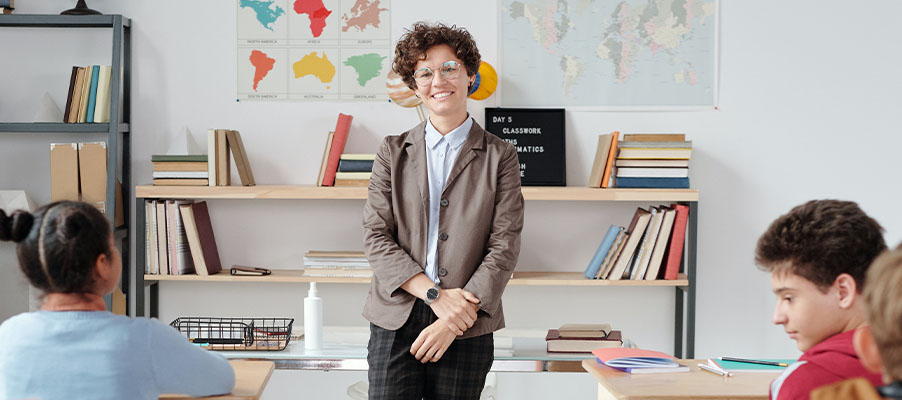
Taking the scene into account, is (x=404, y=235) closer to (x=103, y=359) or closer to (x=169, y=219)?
(x=103, y=359)

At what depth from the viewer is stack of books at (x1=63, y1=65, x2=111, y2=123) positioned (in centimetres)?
314

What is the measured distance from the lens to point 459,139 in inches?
85.2

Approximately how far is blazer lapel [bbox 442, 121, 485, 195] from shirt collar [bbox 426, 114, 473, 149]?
1cm

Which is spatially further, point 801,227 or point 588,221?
point 588,221

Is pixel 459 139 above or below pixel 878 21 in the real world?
below

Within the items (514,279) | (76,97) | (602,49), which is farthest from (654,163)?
(76,97)

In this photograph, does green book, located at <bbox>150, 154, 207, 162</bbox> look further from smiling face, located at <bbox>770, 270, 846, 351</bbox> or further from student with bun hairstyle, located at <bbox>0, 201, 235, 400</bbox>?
smiling face, located at <bbox>770, 270, 846, 351</bbox>

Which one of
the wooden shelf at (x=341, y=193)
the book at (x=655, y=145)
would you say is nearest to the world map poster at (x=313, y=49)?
the wooden shelf at (x=341, y=193)

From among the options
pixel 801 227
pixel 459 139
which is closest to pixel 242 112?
pixel 459 139

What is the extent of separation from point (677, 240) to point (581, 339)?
575 mm

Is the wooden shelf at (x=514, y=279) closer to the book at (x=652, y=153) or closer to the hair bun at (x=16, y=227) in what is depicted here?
the book at (x=652, y=153)

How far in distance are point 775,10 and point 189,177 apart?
2.39m

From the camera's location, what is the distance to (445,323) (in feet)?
6.54

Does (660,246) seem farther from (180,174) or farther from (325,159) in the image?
(180,174)
